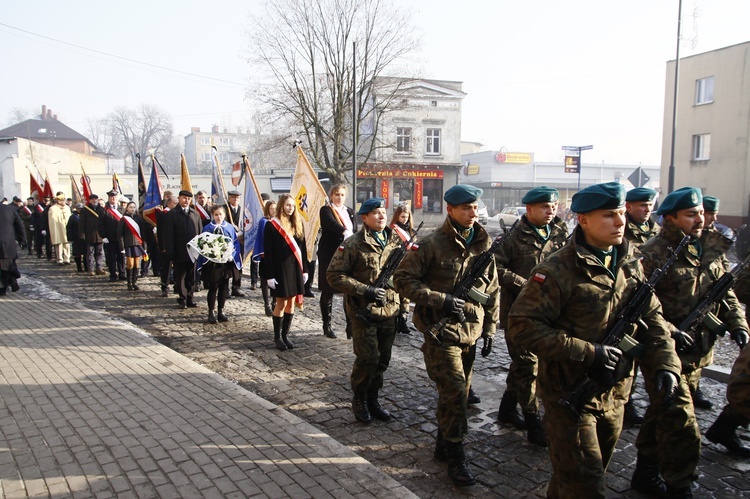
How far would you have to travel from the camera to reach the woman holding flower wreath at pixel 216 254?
A: 28.7 ft

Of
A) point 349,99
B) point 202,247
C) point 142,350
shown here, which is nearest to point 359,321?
point 142,350

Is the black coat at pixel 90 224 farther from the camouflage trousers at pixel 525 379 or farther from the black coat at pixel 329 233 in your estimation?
the camouflage trousers at pixel 525 379

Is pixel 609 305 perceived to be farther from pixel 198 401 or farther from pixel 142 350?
pixel 142 350

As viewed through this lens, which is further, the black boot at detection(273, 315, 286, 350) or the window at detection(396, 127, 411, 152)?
the window at detection(396, 127, 411, 152)

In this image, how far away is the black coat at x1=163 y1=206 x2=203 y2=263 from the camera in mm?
10023

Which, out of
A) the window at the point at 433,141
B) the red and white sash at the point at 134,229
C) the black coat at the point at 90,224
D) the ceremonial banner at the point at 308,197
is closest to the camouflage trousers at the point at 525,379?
the ceremonial banner at the point at 308,197

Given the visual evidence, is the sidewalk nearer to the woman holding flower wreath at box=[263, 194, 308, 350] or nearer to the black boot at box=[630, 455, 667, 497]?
the woman holding flower wreath at box=[263, 194, 308, 350]

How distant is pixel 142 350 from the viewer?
281 inches

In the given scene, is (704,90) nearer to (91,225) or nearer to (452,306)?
(91,225)

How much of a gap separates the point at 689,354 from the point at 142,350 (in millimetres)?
6179

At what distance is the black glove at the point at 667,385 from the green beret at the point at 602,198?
0.94m

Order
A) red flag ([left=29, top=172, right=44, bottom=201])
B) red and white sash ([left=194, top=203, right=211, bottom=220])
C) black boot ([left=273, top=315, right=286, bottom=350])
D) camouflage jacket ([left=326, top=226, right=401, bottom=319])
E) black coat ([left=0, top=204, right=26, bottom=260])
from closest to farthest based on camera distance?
camouflage jacket ([left=326, top=226, right=401, bottom=319]) → black boot ([left=273, top=315, right=286, bottom=350]) → black coat ([left=0, top=204, right=26, bottom=260]) → red and white sash ([left=194, top=203, right=211, bottom=220]) → red flag ([left=29, top=172, right=44, bottom=201])

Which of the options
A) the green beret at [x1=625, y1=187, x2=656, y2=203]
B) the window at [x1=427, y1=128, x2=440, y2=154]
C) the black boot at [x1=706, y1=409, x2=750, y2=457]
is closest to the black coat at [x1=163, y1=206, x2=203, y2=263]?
the green beret at [x1=625, y1=187, x2=656, y2=203]

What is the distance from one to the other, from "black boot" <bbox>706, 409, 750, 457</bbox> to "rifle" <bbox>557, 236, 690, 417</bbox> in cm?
199
